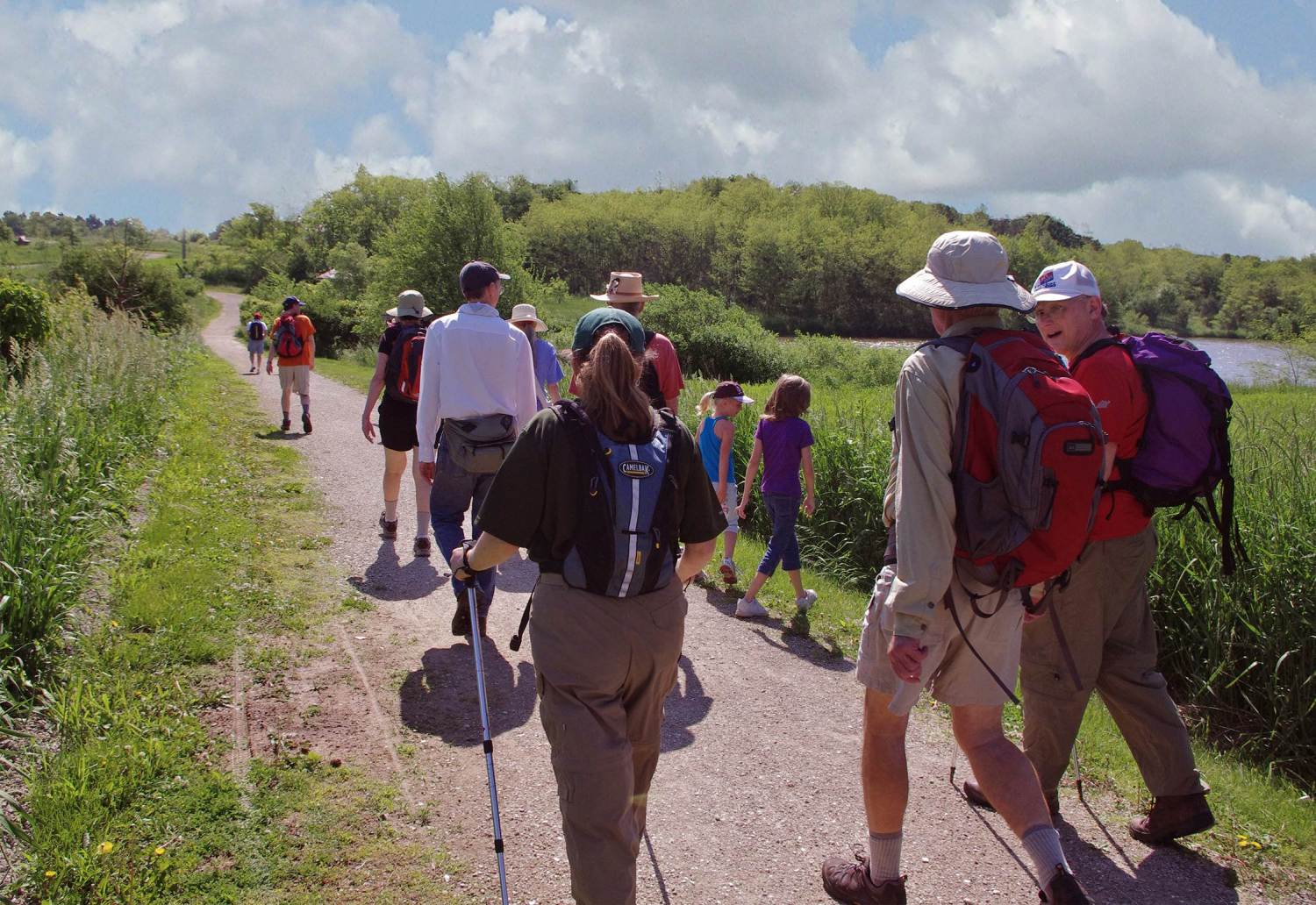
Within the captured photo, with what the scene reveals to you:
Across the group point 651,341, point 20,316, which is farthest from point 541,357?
point 20,316

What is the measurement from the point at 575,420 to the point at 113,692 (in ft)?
10.2

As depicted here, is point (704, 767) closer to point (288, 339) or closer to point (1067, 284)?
point (1067, 284)

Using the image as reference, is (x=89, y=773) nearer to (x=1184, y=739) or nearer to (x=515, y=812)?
(x=515, y=812)

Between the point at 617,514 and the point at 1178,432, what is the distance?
235 cm

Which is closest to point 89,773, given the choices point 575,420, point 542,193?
point 575,420

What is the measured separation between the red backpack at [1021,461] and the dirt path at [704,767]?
152 centimetres

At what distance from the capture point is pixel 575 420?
9.17 feet

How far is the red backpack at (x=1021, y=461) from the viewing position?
2.67 m

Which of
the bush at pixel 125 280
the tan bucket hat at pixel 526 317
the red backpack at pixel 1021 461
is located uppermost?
the bush at pixel 125 280

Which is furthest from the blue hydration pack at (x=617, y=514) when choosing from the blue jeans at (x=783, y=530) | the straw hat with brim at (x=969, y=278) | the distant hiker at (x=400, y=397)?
the distant hiker at (x=400, y=397)

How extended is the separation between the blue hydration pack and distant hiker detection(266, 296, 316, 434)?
35.6 ft

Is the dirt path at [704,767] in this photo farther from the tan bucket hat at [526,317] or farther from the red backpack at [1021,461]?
the tan bucket hat at [526,317]

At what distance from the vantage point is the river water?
29.0 m

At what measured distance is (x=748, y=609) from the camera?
6660mm
